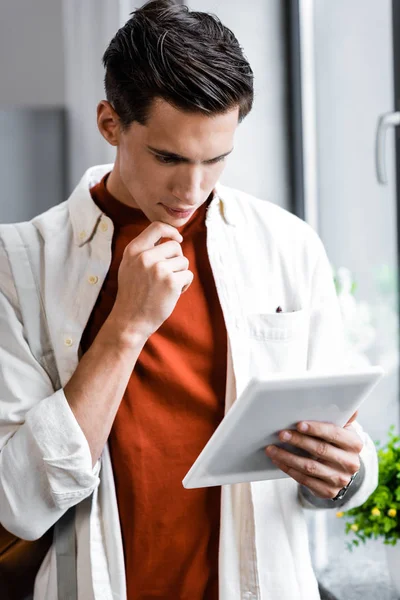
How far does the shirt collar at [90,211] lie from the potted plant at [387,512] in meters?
0.61

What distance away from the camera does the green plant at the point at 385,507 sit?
1.61 metres

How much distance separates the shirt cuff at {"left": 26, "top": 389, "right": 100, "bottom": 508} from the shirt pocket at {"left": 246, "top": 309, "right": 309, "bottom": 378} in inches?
12.3

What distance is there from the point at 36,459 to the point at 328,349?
20.2 inches

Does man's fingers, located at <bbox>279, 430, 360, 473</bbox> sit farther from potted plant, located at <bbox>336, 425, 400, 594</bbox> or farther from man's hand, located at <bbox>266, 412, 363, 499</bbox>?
potted plant, located at <bbox>336, 425, 400, 594</bbox>

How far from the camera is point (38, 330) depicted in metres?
1.24

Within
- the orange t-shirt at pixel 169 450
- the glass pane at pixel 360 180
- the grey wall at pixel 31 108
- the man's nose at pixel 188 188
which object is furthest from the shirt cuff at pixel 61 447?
the glass pane at pixel 360 180

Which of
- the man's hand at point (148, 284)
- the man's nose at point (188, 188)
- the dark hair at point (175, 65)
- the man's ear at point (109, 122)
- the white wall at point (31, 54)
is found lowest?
the man's hand at point (148, 284)

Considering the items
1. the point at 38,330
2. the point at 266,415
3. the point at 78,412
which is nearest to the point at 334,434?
the point at 266,415

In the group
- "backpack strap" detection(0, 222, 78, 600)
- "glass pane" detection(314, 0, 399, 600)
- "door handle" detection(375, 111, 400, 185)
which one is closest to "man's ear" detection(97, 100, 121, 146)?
"backpack strap" detection(0, 222, 78, 600)

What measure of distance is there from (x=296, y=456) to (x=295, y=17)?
157cm

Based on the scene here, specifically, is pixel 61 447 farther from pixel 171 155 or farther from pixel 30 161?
pixel 30 161

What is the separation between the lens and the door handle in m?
2.02

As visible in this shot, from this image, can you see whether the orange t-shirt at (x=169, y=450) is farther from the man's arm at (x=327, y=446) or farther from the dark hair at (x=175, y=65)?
the dark hair at (x=175, y=65)

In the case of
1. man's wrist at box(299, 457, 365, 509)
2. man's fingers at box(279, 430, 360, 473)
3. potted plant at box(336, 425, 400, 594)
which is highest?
man's fingers at box(279, 430, 360, 473)
